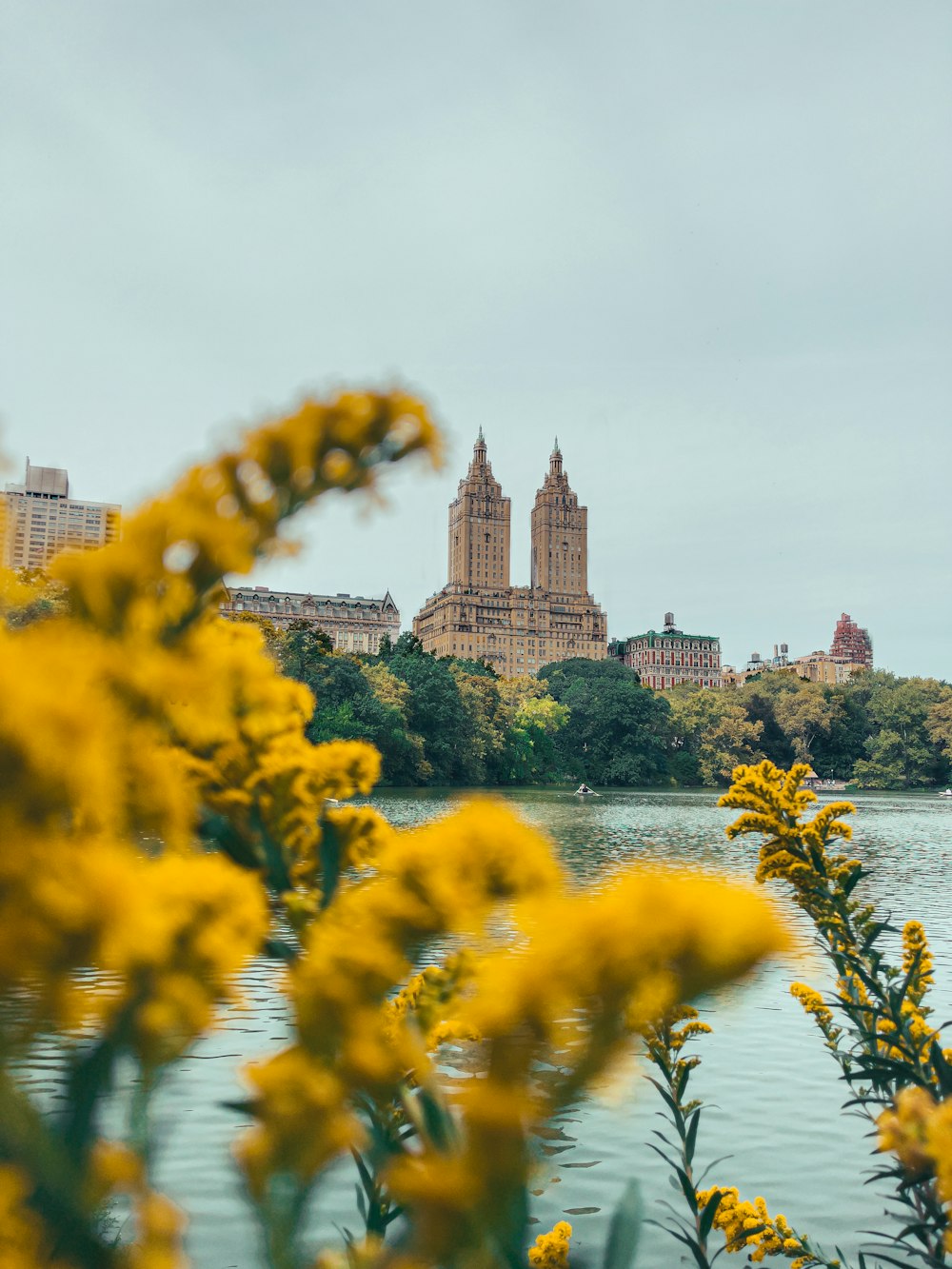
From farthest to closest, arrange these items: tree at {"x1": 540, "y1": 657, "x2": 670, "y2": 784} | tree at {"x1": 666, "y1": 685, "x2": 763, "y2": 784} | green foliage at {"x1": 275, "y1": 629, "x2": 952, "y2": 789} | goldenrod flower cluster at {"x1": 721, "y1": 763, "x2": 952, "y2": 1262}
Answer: tree at {"x1": 666, "y1": 685, "x2": 763, "y2": 784} → tree at {"x1": 540, "y1": 657, "x2": 670, "y2": 784} → green foliage at {"x1": 275, "y1": 629, "x2": 952, "y2": 789} → goldenrod flower cluster at {"x1": 721, "y1": 763, "x2": 952, "y2": 1262}

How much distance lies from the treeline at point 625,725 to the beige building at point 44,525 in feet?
213

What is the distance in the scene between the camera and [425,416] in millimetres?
1267

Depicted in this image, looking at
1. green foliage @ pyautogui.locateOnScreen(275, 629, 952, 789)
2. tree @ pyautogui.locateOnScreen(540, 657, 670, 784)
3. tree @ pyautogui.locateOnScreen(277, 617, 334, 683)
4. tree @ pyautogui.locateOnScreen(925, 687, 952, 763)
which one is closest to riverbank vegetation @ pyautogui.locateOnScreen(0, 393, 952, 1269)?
tree @ pyautogui.locateOnScreen(277, 617, 334, 683)

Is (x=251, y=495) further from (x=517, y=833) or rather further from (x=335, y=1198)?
(x=335, y=1198)

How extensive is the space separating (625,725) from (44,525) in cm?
10486

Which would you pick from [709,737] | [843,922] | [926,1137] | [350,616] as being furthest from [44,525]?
[350,616]

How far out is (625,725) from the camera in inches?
4124

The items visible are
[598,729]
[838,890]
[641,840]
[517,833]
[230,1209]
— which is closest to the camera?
[517,833]

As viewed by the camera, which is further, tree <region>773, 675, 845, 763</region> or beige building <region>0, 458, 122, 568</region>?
tree <region>773, 675, 845, 763</region>

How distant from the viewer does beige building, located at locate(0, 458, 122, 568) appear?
52.9 inches

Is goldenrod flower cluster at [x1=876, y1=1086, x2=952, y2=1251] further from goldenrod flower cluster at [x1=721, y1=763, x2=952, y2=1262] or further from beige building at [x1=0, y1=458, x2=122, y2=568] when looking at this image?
goldenrod flower cluster at [x1=721, y1=763, x2=952, y2=1262]

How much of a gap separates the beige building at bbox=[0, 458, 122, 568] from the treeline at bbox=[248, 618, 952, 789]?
64.9m

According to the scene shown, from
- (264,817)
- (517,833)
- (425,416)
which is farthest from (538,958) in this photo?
(425,416)

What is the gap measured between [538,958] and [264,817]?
541mm
